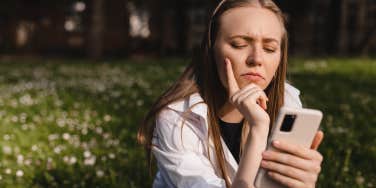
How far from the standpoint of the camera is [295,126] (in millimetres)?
1539

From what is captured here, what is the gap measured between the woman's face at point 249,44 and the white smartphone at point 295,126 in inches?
21.5

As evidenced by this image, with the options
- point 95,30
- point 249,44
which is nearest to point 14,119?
point 249,44

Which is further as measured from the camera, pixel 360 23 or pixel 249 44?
pixel 360 23

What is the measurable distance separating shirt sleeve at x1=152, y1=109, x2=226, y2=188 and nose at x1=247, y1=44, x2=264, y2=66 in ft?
1.41

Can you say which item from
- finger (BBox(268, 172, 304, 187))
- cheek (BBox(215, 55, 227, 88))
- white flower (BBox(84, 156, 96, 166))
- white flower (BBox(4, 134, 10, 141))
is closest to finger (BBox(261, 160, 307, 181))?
finger (BBox(268, 172, 304, 187))

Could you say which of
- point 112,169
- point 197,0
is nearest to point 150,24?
point 197,0

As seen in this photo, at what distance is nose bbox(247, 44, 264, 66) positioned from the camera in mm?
2053

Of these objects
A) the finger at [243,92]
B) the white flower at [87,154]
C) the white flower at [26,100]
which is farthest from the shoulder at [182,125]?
the white flower at [26,100]

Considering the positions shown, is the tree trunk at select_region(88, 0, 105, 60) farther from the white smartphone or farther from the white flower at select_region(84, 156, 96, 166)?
the white smartphone

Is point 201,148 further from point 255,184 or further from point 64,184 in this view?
point 64,184

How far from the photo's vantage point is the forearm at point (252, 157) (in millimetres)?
1731

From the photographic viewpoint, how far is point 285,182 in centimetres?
164

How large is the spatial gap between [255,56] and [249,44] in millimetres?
74

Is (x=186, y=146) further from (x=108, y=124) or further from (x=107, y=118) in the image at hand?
(x=107, y=118)
